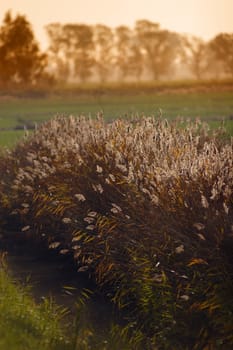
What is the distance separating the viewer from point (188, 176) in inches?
456

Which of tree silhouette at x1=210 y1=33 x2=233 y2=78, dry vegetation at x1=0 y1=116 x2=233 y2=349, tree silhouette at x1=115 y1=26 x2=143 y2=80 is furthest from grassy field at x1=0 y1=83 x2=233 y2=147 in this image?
dry vegetation at x1=0 y1=116 x2=233 y2=349

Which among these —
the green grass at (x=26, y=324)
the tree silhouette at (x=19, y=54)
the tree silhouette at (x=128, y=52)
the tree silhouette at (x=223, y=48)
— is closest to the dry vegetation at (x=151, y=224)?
the green grass at (x=26, y=324)

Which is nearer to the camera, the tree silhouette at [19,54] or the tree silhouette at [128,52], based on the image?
the tree silhouette at [19,54]

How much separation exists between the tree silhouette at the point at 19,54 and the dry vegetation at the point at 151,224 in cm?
4900

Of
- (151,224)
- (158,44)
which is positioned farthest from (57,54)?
(151,224)

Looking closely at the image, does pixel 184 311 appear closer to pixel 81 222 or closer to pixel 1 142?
pixel 81 222

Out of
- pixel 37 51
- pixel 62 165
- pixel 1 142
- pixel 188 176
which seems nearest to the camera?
pixel 188 176

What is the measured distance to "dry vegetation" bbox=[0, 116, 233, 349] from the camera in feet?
33.3

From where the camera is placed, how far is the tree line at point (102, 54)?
215 feet

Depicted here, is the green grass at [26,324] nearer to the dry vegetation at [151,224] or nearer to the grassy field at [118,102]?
the dry vegetation at [151,224]

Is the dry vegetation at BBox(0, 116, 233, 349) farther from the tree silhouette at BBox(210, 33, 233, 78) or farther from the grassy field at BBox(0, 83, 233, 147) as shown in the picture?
the tree silhouette at BBox(210, 33, 233, 78)

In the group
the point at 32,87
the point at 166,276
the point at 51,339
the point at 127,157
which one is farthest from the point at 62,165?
the point at 32,87

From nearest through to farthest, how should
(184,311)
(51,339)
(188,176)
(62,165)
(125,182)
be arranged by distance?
(51,339), (184,311), (188,176), (125,182), (62,165)

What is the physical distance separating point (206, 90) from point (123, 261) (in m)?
58.9
